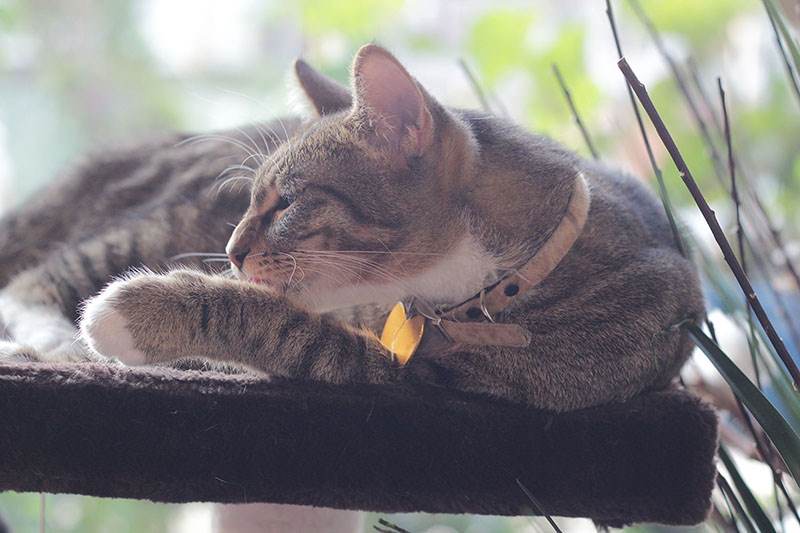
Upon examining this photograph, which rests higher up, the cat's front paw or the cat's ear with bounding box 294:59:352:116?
the cat's ear with bounding box 294:59:352:116

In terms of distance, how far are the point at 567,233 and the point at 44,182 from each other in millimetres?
1078

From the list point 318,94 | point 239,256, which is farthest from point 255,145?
point 239,256

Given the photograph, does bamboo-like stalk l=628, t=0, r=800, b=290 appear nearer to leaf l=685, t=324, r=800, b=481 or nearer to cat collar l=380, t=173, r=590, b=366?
cat collar l=380, t=173, r=590, b=366

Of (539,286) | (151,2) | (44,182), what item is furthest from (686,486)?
(151,2)

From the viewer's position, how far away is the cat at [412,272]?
0.85 m

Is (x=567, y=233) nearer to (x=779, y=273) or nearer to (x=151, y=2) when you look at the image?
(x=779, y=273)

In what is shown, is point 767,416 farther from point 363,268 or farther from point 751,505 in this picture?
point 363,268

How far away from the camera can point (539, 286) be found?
0.92m

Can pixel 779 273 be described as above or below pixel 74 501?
above

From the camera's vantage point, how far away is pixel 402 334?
2.97 feet

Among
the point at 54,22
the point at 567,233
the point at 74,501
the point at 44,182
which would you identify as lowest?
the point at 74,501

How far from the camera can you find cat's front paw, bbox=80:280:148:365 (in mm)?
814

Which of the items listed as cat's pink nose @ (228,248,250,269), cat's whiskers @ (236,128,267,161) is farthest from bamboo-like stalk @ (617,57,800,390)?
cat's whiskers @ (236,128,267,161)

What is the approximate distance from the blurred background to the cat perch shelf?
927 mm
